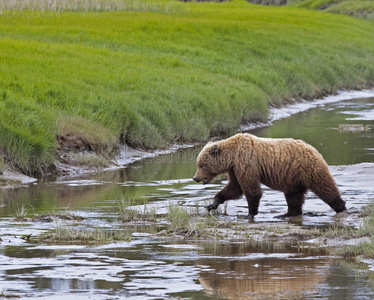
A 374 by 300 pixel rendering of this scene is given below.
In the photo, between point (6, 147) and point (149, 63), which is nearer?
point (6, 147)

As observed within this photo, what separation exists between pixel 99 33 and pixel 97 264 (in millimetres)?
21652

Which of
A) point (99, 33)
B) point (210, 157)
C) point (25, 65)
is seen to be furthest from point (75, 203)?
point (99, 33)

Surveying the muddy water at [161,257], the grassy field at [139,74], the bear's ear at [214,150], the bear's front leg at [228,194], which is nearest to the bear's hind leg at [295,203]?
the muddy water at [161,257]

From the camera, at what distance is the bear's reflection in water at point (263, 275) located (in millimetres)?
5973

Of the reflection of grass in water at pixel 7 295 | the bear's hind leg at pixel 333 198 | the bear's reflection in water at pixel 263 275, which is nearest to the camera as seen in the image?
the reflection of grass in water at pixel 7 295

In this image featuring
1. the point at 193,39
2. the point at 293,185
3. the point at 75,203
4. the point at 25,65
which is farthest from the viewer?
the point at 193,39

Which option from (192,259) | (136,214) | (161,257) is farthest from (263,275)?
(136,214)

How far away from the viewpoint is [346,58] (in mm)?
34781

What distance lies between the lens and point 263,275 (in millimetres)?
6578

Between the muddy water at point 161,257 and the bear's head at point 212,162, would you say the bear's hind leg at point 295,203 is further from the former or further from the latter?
the bear's head at point 212,162

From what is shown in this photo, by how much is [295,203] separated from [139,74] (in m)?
10.7

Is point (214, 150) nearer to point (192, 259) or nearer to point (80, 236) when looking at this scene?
point (80, 236)

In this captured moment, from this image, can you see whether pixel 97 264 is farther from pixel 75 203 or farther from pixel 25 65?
pixel 25 65

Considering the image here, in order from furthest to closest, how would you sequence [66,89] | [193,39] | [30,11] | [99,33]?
[30,11]
[193,39]
[99,33]
[66,89]
